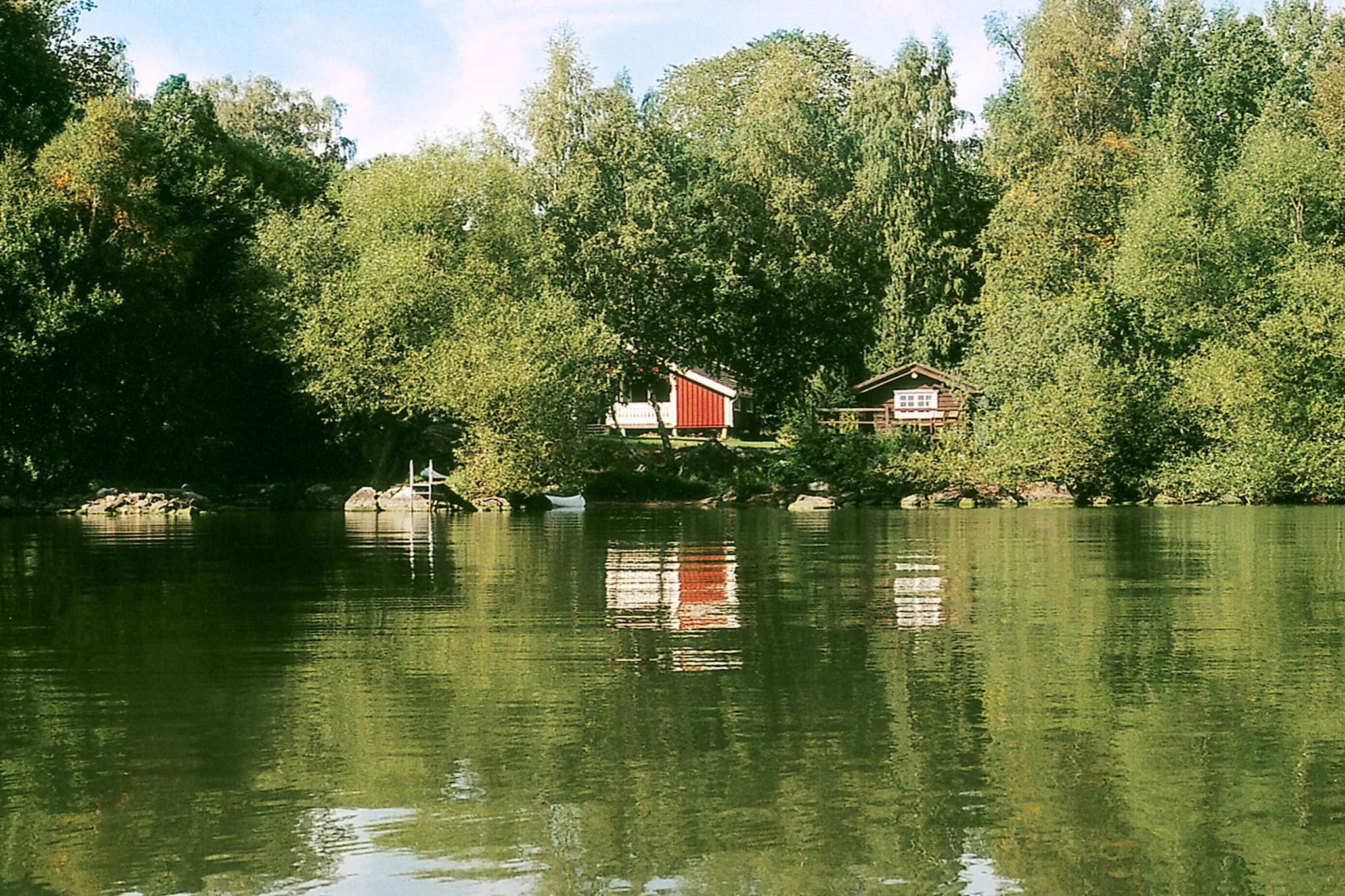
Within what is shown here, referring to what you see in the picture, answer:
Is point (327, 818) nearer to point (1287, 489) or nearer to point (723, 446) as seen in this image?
point (1287, 489)

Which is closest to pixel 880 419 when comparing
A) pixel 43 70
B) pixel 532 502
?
pixel 532 502

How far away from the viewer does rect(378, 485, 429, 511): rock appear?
55719 mm

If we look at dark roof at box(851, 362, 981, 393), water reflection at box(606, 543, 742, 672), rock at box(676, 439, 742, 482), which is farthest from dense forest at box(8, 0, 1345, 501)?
water reflection at box(606, 543, 742, 672)

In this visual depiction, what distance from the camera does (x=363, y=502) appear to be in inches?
2234

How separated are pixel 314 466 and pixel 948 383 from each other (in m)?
26.6

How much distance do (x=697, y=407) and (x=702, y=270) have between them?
705 inches

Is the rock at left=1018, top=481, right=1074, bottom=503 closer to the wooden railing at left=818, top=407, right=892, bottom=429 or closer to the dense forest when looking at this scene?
the dense forest

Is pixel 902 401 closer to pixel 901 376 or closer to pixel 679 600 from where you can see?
pixel 901 376

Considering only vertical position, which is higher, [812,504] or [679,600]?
[812,504]

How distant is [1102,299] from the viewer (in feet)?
212

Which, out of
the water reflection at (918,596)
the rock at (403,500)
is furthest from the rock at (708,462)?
the water reflection at (918,596)

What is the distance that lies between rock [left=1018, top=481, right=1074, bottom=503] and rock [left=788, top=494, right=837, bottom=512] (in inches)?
279

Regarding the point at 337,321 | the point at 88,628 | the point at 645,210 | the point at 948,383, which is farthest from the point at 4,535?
the point at 948,383

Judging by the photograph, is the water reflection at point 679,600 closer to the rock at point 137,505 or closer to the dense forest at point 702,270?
the rock at point 137,505
